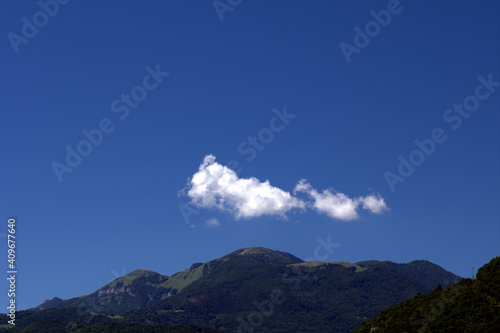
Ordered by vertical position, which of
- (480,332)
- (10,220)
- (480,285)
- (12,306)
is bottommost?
(480,332)

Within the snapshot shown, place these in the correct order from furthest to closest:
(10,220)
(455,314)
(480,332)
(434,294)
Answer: (434,294), (10,220), (455,314), (480,332)

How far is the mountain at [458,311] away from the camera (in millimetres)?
92000

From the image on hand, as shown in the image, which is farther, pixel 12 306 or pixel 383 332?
pixel 12 306

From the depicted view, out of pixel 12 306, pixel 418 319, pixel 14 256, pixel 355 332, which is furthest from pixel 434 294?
pixel 12 306

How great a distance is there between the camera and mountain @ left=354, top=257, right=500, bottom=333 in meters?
92.0

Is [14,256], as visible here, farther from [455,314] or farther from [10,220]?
[455,314]

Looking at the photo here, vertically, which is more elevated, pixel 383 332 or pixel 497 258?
pixel 497 258

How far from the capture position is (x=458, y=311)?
97.1m

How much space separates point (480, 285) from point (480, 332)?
13221 mm

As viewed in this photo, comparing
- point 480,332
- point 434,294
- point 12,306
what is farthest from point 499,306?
point 12,306

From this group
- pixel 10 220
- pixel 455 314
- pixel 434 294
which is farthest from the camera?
pixel 434 294

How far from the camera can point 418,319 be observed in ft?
344

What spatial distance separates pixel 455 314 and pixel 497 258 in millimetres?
17016

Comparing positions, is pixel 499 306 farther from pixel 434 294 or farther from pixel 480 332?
pixel 434 294
